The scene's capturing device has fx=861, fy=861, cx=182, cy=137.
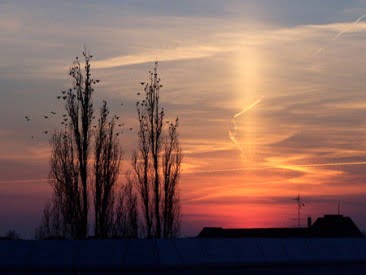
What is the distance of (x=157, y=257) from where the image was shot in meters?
32.2

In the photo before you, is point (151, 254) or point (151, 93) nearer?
point (151, 254)

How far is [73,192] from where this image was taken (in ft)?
Result: 175

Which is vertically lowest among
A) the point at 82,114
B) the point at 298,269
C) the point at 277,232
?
the point at 277,232

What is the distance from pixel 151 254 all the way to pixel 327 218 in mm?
68435

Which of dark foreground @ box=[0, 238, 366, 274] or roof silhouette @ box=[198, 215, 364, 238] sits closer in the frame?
dark foreground @ box=[0, 238, 366, 274]

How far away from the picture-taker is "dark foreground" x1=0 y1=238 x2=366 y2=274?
3178 centimetres

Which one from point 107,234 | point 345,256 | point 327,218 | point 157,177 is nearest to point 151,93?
point 157,177

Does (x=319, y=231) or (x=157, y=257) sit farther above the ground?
(x=157, y=257)

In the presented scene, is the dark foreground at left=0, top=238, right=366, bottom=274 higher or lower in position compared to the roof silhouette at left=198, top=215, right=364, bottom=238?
higher

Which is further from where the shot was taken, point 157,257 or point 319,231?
point 319,231

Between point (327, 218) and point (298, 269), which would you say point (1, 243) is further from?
point (327, 218)

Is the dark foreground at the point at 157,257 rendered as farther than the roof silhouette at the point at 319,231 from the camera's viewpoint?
No

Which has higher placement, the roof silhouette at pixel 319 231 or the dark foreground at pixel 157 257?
the dark foreground at pixel 157 257

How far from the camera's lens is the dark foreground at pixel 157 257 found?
3178cm
